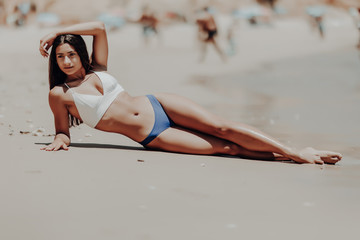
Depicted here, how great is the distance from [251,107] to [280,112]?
27.0 inches

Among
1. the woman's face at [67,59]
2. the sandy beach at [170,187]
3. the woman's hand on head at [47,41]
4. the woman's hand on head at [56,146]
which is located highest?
the woman's hand on head at [47,41]

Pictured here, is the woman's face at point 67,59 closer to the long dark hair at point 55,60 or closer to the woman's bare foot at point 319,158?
the long dark hair at point 55,60

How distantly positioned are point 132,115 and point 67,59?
724 mm

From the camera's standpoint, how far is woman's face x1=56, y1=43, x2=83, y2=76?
5000 mm

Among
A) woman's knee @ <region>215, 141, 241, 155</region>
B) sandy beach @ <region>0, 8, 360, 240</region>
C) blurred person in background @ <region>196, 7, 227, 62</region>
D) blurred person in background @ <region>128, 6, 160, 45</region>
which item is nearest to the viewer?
sandy beach @ <region>0, 8, 360, 240</region>

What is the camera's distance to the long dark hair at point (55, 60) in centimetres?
501

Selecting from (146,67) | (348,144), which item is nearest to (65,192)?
(348,144)

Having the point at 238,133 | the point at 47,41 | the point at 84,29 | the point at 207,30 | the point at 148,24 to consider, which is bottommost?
the point at 238,133

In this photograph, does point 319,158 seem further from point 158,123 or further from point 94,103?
point 94,103

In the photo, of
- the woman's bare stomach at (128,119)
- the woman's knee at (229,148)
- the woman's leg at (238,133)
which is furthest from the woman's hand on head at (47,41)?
the woman's knee at (229,148)

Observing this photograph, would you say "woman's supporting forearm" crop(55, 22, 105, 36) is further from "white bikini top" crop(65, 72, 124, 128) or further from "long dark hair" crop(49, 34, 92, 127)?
"white bikini top" crop(65, 72, 124, 128)

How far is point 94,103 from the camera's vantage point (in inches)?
198

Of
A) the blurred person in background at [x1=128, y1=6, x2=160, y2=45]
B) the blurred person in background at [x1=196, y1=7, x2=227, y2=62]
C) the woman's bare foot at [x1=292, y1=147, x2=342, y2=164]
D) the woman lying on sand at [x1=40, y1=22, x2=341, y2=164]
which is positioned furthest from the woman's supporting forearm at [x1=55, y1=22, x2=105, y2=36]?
the blurred person in background at [x1=128, y1=6, x2=160, y2=45]

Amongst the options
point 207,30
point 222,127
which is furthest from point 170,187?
point 207,30
